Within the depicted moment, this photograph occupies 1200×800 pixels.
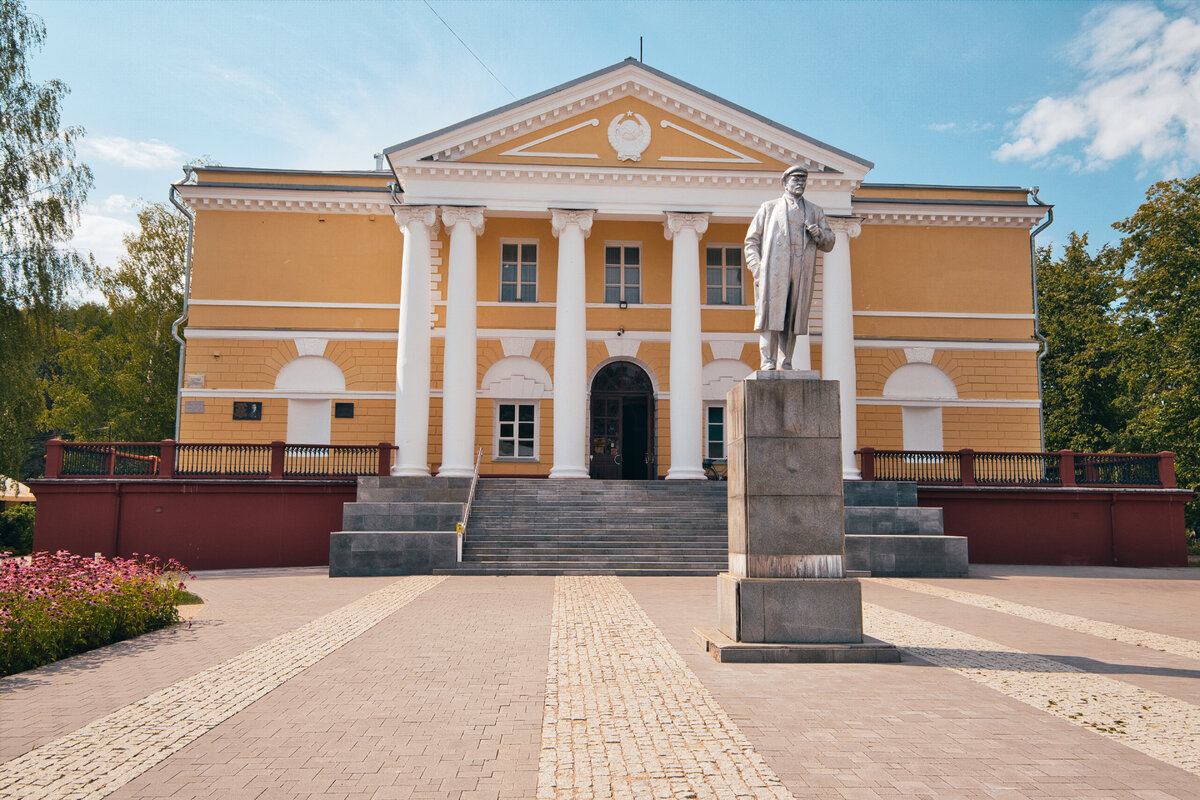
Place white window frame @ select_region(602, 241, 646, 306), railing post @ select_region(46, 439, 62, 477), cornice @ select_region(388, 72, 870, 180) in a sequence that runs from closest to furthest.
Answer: railing post @ select_region(46, 439, 62, 477), cornice @ select_region(388, 72, 870, 180), white window frame @ select_region(602, 241, 646, 306)

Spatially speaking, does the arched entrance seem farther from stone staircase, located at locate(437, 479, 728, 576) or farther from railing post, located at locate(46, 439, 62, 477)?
railing post, located at locate(46, 439, 62, 477)

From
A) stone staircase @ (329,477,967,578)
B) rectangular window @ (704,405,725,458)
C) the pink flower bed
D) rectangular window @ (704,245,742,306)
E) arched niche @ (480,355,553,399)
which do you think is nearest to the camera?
the pink flower bed

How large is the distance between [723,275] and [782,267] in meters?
17.4

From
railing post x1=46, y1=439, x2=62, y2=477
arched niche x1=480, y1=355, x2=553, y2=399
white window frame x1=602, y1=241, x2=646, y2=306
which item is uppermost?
white window frame x1=602, y1=241, x2=646, y2=306

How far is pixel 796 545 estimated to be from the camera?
8250 mm

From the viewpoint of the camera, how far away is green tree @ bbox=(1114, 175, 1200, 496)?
90.7ft

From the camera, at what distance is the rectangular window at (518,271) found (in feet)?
83.9

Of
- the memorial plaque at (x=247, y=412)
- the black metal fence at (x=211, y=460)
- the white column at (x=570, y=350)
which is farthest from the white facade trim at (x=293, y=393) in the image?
the white column at (x=570, y=350)

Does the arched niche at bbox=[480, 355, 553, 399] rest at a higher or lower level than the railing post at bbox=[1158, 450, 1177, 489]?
higher

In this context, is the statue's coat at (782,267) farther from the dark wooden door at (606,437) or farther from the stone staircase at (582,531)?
the dark wooden door at (606,437)

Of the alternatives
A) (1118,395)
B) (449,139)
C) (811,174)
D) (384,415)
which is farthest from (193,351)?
(1118,395)

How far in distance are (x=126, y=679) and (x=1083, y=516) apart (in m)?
21.2

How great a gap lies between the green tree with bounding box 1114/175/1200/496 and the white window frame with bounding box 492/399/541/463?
20.8 meters

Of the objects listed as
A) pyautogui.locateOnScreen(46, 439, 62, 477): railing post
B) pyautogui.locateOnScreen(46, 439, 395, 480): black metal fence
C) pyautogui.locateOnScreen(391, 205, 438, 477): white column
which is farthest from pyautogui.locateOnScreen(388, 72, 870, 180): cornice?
pyautogui.locateOnScreen(46, 439, 62, 477): railing post
